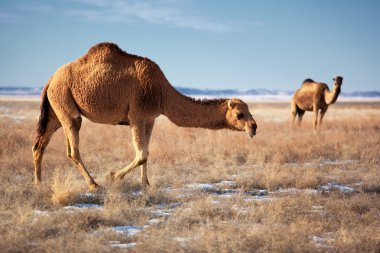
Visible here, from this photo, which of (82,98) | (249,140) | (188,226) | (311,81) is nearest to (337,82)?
(311,81)

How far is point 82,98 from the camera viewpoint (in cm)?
907

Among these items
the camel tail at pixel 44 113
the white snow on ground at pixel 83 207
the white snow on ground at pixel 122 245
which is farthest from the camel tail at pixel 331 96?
the white snow on ground at pixel 122 245

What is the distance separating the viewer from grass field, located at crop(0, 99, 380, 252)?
5.70m

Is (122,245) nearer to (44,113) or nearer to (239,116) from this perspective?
(239,116)

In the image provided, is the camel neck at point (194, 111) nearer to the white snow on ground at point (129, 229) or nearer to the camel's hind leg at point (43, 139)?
the camel's hind leg at point (43, 139)

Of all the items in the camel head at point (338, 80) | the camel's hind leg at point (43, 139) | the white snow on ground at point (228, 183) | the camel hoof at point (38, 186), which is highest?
the camel head at point (338, 80)

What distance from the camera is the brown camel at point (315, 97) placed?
2294 centimetres

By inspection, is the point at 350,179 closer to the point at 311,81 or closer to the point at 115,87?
the point at 115,87

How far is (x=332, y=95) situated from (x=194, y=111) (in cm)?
1520

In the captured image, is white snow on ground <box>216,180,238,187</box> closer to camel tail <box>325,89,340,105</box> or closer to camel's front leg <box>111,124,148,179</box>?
camel's front leg <box>111,124,148,179</box>

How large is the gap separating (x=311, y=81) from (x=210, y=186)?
58.6 ft

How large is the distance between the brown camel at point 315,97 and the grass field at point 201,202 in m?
8.86

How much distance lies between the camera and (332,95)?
23062 mm

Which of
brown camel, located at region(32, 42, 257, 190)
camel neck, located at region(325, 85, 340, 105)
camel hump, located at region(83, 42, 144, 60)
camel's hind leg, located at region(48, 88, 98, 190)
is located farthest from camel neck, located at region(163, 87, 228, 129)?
camel neck, located at region(325, 85, 340, 105)
